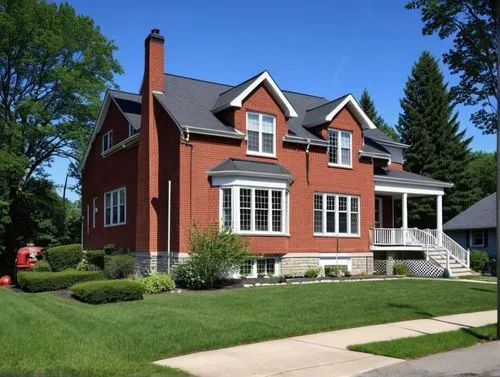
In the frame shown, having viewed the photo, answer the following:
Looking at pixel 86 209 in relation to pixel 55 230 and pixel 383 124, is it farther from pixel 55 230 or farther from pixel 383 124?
pixel 383 124

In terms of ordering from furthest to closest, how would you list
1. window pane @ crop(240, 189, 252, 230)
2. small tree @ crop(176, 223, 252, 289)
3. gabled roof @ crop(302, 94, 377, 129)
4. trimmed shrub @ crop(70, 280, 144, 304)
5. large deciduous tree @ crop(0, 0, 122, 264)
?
large deciduous tree @ crop(0, 0, 122, 264) < gabled roof @ crop(302, 94, 377, 129) < window pane @ crop(240, 189, 252, 230) < small tree @ crop(176, 223, 252, 289) < trimmed shrub @ crop(70, 280, 144, 304)

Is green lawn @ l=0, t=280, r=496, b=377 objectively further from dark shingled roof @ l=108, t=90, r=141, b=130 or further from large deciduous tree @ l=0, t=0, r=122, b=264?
large deciduous tree @ l=0, t=0, r=122, b=264

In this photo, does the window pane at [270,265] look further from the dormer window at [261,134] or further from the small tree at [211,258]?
the dormer window at [261,134]

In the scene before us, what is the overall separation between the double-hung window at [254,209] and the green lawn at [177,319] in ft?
13.6

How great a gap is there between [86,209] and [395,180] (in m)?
18.3

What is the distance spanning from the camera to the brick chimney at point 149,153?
81.2ft

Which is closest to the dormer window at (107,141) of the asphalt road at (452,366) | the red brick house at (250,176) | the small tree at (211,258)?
the red brick house at (250,176)

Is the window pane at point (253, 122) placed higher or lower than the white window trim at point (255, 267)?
higher

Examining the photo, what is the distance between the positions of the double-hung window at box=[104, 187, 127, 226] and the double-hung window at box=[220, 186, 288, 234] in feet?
23.7

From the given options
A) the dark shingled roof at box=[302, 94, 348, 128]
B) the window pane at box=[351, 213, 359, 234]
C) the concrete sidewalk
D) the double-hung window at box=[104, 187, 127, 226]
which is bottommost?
the concrete sidewalk

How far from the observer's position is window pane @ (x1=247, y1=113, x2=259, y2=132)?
2495 centimetres

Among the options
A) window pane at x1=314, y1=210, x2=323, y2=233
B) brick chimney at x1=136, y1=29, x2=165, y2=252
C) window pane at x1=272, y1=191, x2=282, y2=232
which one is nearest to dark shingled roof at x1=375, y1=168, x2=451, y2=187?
window pane at x1=314, y1=210, x2=323, y2=233

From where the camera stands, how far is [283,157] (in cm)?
2573

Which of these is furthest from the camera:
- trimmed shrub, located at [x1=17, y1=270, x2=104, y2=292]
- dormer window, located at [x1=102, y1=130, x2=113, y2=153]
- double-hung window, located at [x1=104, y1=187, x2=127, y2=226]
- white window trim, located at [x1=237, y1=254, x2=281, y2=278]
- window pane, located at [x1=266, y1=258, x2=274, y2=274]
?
dormer window, located at [x1=102, y1=130, x2=113, y2=153]
